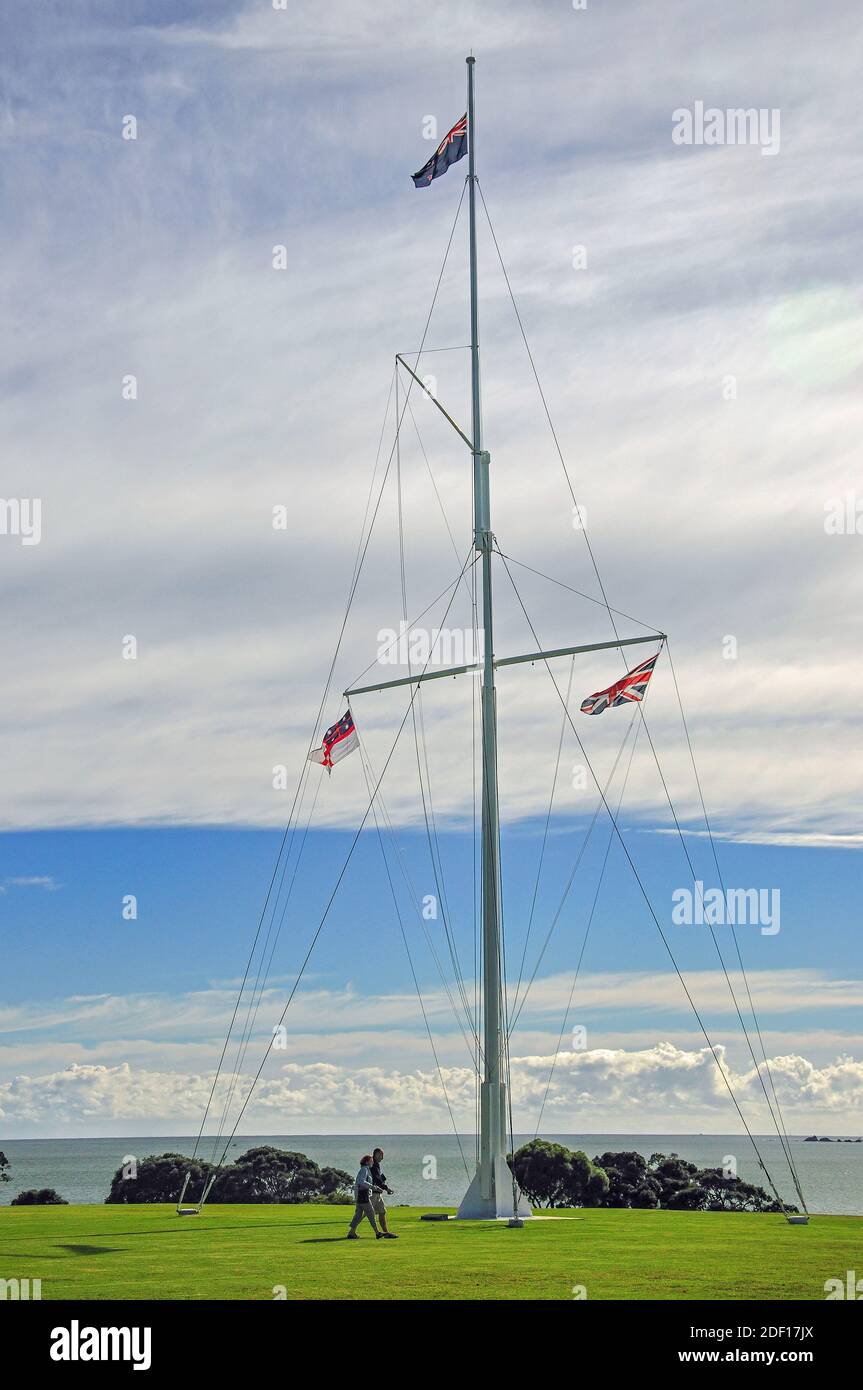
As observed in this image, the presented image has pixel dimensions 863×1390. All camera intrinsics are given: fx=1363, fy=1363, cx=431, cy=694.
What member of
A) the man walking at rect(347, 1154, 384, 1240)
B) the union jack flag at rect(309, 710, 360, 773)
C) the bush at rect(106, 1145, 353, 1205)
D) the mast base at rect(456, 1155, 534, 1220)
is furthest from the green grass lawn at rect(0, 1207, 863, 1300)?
the bush at rect(106, 1145, 353, 1205)

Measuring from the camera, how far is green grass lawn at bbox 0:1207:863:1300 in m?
15.3

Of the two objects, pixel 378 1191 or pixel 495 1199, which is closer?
pixel 378 1191

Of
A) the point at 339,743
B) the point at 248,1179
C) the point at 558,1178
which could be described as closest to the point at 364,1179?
the point at 339,743

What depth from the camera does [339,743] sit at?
30.5m

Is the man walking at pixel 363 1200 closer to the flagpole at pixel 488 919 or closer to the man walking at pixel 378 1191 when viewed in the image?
the man walking at pixel 378 1191

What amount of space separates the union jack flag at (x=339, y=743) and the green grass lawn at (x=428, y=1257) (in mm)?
9610

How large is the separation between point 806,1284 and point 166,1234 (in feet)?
37.4

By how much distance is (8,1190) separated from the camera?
11550cm

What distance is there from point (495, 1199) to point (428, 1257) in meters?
6.86

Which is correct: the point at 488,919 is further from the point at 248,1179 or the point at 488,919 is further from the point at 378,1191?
the point at 248,1179

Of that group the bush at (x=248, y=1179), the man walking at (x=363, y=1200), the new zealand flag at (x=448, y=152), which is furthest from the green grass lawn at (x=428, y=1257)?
the bush at (x=248, y=1179)

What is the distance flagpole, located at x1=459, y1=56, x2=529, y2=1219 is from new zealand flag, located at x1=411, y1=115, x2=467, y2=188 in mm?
2700

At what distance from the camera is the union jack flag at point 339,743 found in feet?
99.7
